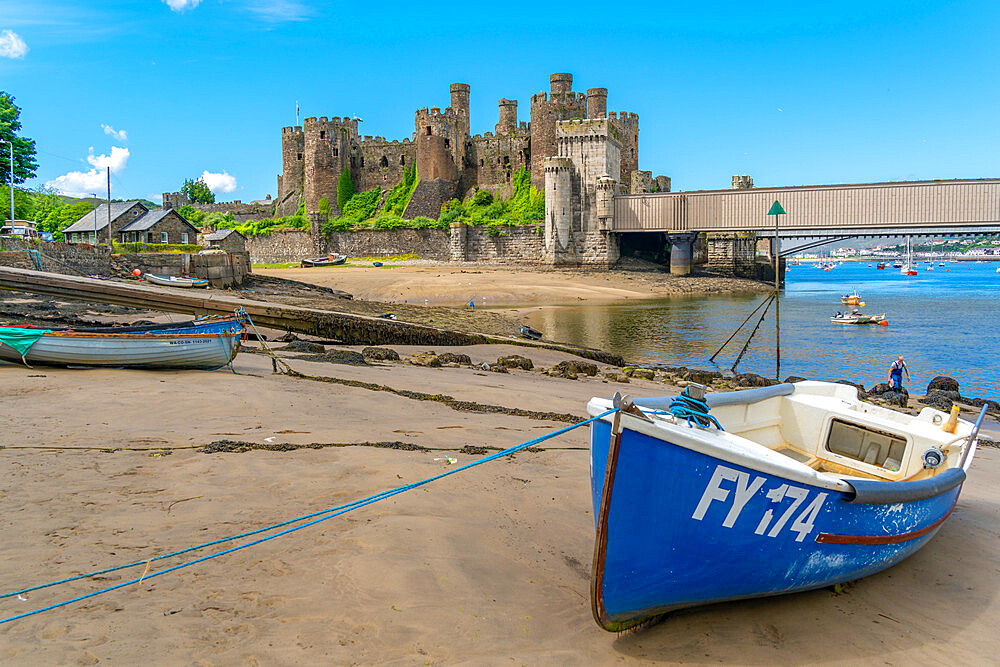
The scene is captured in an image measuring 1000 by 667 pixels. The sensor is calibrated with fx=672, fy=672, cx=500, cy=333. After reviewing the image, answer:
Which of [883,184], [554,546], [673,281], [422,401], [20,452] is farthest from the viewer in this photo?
[673,281]

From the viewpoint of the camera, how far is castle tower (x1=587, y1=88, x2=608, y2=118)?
51031mm

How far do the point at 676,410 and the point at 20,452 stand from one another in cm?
572

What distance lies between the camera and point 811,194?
45.5m

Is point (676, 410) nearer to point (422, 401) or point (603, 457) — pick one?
point (603, 457)

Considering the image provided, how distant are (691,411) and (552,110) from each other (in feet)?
161

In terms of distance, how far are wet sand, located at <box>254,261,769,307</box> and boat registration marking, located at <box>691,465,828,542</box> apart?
100ft

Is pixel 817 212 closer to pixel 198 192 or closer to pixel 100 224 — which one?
pixel 100 224

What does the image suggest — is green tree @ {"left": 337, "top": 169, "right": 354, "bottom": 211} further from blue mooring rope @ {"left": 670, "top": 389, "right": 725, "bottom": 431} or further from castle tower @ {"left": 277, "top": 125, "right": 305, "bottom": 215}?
blue mooring rope @ {"left": 670, "top": 389, "right": 725, "bottom": 431}

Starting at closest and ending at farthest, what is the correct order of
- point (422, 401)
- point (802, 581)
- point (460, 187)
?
point (802, 581)
point (422, 401)
point (460, 187)

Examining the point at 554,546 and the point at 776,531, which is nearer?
the point at 776,531

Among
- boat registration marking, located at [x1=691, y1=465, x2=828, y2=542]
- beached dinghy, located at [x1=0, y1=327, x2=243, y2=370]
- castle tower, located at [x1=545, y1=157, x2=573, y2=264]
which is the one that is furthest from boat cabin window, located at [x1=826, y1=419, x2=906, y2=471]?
castle tower, located at [x1=545, y1=157, x2=573, y2=264]

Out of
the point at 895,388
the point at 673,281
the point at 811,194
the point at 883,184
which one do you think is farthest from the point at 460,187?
the point at 895,388

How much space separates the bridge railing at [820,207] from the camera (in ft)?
138

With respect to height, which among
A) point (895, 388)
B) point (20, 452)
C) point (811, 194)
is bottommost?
point (895, 388)
